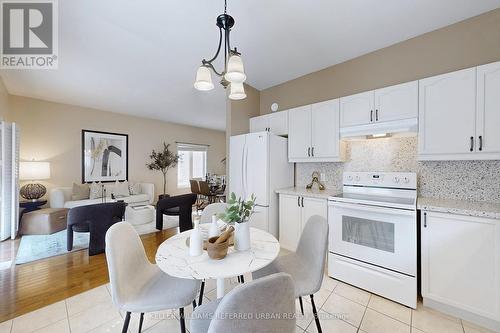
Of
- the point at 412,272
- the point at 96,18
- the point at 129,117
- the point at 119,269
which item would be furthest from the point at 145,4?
the point at 129,117

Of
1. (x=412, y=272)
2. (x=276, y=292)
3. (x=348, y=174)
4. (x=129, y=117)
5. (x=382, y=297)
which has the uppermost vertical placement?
(x=129, y=117)

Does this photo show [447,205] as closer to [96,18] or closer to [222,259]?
[222,259]

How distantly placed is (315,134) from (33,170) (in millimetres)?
5208

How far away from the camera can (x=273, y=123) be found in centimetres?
341

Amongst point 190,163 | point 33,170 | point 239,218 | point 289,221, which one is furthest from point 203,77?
point 190,163

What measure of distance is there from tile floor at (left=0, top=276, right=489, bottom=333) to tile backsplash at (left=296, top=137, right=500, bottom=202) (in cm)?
117

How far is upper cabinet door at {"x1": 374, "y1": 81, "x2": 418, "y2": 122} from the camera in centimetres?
212

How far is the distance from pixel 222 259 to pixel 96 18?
2844mm

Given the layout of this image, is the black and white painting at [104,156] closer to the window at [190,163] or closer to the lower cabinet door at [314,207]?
the window at [190,163]

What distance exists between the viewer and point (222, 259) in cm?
125

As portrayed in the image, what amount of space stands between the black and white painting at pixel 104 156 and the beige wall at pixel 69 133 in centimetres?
13

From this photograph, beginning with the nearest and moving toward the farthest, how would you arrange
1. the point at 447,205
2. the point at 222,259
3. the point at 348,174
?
the point at 222,259 < the point at 447,205 < the point at 348,174

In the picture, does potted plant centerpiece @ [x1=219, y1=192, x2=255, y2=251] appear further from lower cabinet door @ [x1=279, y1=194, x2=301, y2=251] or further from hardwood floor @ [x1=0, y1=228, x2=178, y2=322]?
hardwood floor @ [x1=0, y1=228, x2=178, y2=322]

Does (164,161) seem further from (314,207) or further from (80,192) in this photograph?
(314,207)
